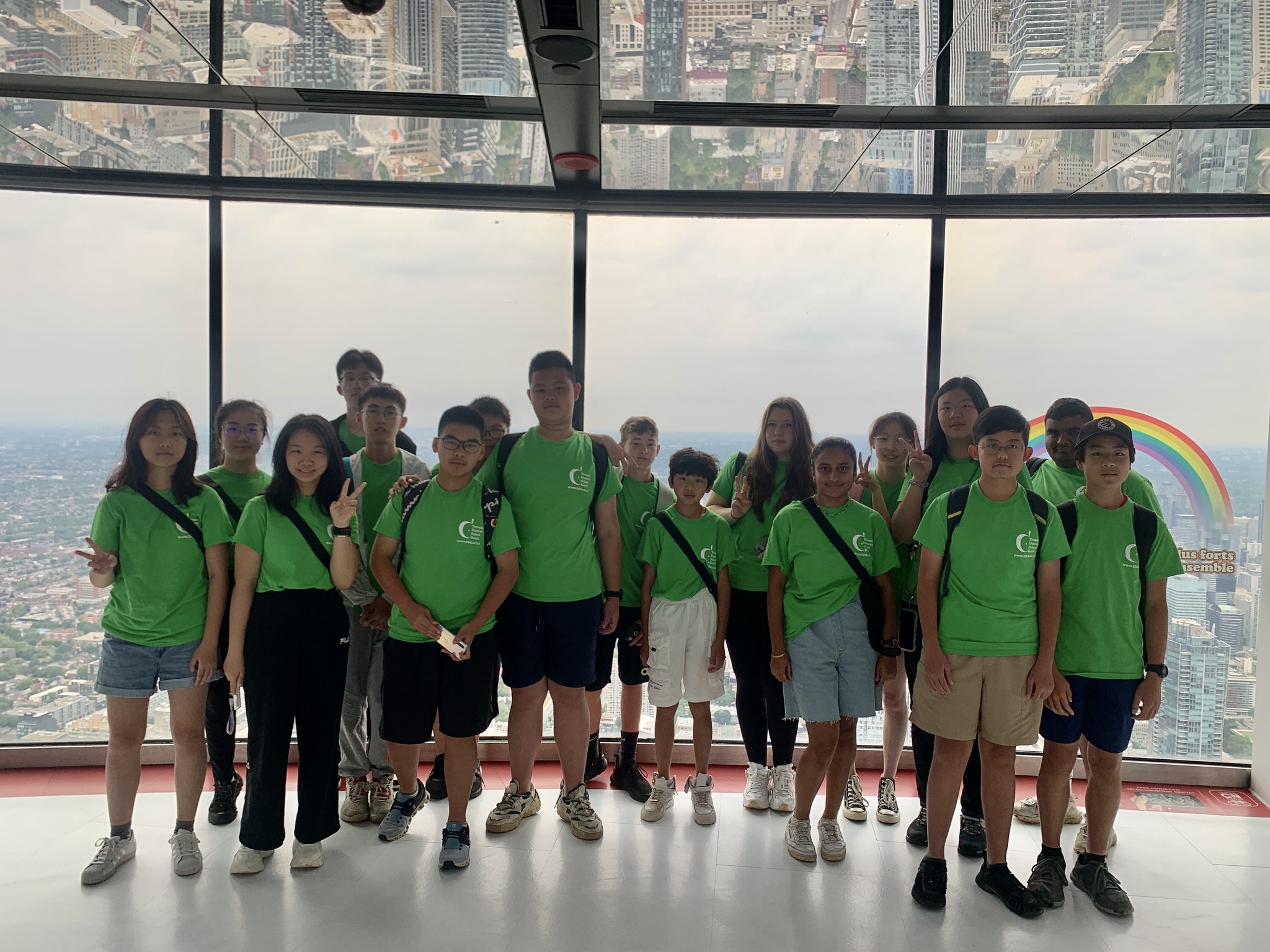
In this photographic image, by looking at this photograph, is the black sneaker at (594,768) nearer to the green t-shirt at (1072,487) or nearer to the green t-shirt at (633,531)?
the green t-shirt at (633,531)

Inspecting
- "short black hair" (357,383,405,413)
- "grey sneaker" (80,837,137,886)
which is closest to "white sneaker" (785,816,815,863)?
"short black hair" (357,383,405,413)

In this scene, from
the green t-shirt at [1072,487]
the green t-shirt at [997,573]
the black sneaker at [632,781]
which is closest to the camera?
the green t-shirt at [997,573]

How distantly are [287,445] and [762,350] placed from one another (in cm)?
235

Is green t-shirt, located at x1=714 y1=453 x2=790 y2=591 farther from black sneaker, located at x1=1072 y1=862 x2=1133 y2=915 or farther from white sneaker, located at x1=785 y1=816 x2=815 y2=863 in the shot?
black sneaker, located at x1=1072 y1=862 x2=1133 y2=915

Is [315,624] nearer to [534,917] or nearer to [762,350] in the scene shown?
[534,917]

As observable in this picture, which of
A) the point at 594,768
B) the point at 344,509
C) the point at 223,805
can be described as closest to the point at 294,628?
the point at 344,509

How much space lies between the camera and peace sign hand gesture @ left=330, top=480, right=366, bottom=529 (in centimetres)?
271

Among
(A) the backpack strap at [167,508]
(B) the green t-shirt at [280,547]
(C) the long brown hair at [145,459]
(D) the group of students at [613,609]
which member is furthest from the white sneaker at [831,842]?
(C) the long brown hair at [145,459]

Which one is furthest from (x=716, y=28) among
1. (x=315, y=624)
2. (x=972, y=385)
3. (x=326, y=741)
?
(x=326, y=741)

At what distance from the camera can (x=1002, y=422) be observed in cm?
260

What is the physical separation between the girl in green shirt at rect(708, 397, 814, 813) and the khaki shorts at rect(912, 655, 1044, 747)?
2.36 feet

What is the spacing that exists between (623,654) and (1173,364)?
318 centimetres

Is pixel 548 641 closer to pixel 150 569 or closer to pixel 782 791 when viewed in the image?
pixel 782 791

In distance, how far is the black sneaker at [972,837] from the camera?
301 centimetres
